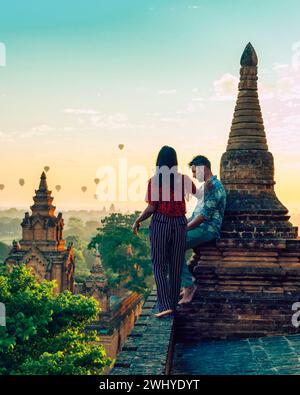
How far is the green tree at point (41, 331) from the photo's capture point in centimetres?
1591

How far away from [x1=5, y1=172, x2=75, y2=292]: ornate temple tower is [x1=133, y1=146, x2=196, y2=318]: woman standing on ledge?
2805 cm

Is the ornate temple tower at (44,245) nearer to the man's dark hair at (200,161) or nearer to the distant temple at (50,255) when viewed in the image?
the distant temple at (50,255)

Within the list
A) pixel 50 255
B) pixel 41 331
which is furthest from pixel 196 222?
pixel 50 255

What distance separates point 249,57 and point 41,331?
399 inches

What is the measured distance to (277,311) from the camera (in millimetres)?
9828

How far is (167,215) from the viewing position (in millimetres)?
8062

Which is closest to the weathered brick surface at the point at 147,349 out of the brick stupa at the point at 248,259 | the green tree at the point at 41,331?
the brick stupa at the point at 248,259

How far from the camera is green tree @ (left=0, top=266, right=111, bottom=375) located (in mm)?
15914

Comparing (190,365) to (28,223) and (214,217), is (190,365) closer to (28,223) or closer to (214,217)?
(214,217)

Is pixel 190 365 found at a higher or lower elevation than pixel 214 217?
lower
